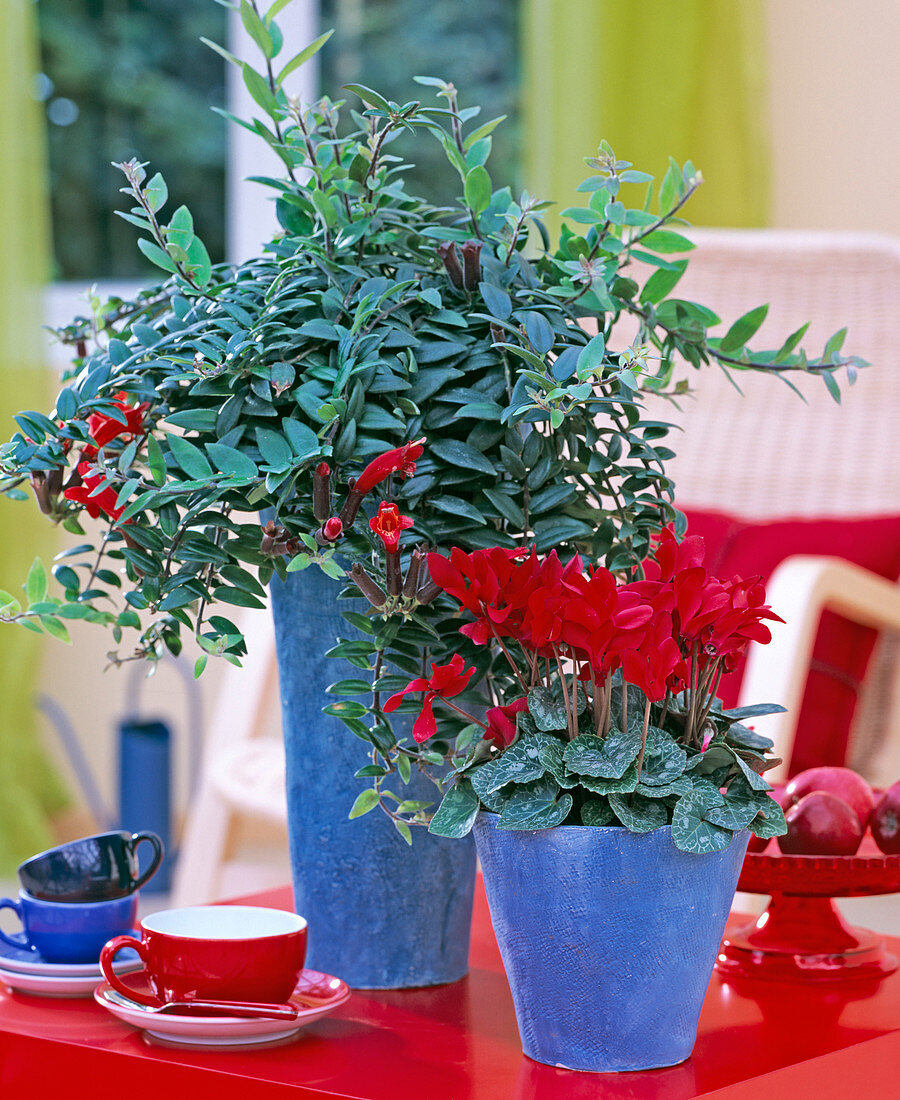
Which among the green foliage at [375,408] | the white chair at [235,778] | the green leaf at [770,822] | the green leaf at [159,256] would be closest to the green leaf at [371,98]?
the green foliage at [375,408]

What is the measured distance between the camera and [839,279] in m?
1.94

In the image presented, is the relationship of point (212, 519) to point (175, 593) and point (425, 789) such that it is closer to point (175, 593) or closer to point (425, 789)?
point (175, 593)

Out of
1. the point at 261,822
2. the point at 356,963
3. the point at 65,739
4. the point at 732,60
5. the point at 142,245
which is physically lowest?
the point at 261,822

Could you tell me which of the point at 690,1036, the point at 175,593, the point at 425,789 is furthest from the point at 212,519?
the point at 690,1036

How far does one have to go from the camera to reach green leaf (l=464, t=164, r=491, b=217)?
62 centimetres

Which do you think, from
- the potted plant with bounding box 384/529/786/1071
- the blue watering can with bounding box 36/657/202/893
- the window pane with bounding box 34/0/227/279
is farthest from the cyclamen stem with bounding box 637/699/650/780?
the window pane with bounding box 34/0/227/279

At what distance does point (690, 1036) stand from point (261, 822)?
2.12 meters

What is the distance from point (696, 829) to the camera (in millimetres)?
522

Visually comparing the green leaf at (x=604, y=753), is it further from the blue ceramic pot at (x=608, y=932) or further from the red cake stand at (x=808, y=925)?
the red cake stand at (x=808, y=925)

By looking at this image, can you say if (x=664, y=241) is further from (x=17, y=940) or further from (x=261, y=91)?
(x=17, y=940)

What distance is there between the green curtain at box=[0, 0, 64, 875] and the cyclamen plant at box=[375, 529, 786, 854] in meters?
1.97

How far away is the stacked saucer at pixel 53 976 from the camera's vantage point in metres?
0.64

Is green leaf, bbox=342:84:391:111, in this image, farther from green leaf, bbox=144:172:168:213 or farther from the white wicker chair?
the white wicker chair

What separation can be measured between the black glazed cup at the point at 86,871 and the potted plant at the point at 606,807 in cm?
22
